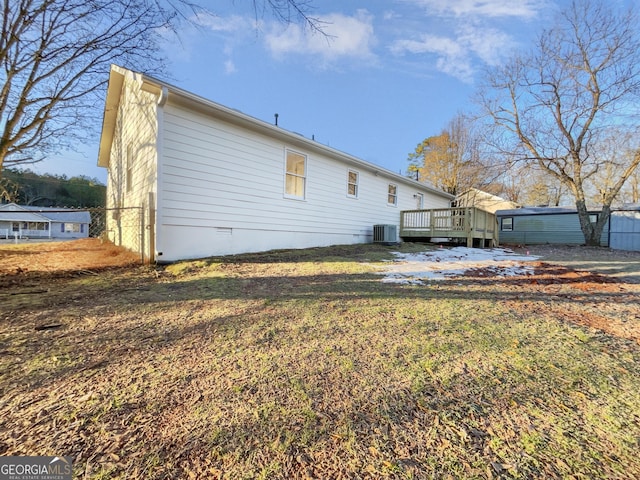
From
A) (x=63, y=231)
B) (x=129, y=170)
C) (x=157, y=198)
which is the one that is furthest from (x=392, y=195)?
(x=63, y=231)

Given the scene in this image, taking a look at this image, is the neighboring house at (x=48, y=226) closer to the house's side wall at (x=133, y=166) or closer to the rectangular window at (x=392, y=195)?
the house's side wall at (x=133, y=166)

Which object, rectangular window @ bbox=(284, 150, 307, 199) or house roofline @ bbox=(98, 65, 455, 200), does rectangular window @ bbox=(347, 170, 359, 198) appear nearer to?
house roofline @ bbox=(98, 65, 455, 200)

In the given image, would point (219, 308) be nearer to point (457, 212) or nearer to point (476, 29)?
point (476, 29)

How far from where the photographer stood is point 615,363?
7.38 ft

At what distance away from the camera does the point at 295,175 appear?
8.80 meters

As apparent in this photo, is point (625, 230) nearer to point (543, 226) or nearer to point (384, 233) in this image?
point (543, 226)

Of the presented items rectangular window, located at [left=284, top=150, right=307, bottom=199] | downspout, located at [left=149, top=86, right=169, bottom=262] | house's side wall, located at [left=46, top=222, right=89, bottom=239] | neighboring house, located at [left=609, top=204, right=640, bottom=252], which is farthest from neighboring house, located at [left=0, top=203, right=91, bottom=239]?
neighboring house, located at [left=609, top=204, right=640, bottom=252]

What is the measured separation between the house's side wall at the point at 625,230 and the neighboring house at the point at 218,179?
15.8 m

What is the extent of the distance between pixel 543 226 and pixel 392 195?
47.2 feet

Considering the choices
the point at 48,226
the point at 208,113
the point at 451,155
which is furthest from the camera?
the point at 48,226

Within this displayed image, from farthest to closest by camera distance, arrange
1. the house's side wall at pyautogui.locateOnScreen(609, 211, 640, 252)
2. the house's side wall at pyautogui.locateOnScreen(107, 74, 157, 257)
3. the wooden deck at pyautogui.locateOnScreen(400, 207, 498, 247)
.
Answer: the house's side wall at pyautogui.locateOnScreen(609, 211, 640, 252), the wooden deck at pyautogui.locateOnScreen(400, 207, 498, 247), the house's side wall at pyautogui.locateOnScreen(107, 74, 157, 257)

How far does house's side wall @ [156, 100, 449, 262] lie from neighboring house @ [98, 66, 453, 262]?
0.02m

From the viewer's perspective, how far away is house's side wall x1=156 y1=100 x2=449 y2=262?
623cm

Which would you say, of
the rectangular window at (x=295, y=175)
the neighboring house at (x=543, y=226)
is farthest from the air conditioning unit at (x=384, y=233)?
the neighboring house at (x=543, y=226)
